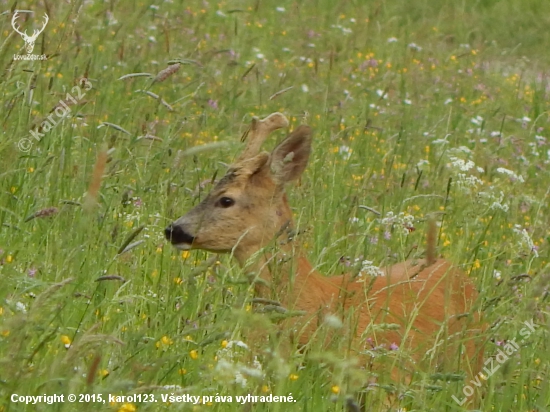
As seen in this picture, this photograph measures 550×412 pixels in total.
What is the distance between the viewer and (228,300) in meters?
4.31

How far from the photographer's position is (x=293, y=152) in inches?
209

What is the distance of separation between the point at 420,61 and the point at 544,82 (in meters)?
1.51

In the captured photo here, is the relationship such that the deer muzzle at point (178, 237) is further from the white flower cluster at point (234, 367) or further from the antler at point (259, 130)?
the white flower cluster at point (234, 367)

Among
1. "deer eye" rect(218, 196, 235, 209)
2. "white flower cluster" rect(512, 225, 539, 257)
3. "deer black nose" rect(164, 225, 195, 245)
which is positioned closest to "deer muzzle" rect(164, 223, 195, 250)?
"deer black nose" rect(164, 225, 195, 245)

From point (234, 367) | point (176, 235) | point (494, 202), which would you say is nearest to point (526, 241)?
point (494, 202)

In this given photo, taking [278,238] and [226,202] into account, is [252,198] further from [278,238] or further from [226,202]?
[278,238]

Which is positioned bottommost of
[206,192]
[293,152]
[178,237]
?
[206,192]

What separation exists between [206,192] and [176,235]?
2.89 ft

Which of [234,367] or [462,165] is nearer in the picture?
[234,367]

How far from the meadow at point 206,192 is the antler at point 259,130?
0.31 meters

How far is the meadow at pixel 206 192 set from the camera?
3.28m

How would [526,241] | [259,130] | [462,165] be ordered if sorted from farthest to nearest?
1. [259,130]
2. [462,165]
3. [526,241]

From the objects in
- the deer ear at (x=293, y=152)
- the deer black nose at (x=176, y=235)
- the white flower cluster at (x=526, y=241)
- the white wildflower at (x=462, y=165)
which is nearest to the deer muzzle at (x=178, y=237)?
the deer black nose at (x=176, y=235)

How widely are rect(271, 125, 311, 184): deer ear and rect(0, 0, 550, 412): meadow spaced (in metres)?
0.29
